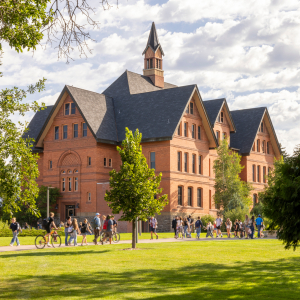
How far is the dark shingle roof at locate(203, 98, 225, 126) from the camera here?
59375mm

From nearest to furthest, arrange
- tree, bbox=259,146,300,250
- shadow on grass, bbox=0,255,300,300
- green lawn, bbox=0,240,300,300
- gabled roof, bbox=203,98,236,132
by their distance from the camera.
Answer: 1. tree, bbox=259,146,300,250
2. shadow on grass, bbox=0,255,300,300
3. green lawn, bbox=0,240,300,300
4. gabled roof, bbox=203,98,236,132

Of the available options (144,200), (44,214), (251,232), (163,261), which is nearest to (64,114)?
(44,214)

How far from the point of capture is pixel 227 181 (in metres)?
54.4

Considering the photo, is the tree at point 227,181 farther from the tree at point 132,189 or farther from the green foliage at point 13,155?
the green foliage at point 13,155

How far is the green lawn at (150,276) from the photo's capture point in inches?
450

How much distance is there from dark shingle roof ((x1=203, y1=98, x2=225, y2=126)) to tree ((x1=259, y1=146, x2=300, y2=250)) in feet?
158

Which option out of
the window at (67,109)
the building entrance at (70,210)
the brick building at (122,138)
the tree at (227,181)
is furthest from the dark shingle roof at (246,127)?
the building entrance at (70,210)

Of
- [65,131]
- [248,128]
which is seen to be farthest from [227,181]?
[65,131]

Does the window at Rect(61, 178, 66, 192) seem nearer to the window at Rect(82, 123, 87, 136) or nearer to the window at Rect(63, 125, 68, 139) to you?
the window at Rect(63, 125, 68, 139)

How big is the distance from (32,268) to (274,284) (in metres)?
7.78

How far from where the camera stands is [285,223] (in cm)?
1053

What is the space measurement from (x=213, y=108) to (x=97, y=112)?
49.5ft

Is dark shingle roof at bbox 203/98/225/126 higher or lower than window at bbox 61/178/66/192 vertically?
higher

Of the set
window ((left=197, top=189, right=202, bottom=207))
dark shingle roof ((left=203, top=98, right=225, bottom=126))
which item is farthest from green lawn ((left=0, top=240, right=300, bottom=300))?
dark shingle roof ((left=203, top=98, right=225, bottom=126))
